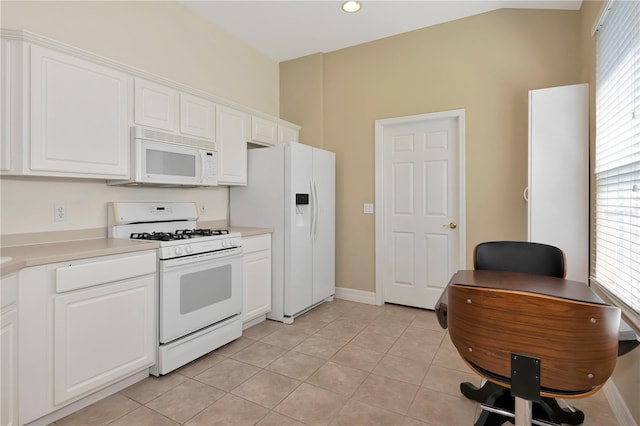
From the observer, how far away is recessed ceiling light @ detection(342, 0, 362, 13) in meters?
3.17

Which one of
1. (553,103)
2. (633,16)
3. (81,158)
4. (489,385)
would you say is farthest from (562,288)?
(81,158)

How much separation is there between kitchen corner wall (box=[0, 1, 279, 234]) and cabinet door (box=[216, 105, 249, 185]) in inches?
13.7

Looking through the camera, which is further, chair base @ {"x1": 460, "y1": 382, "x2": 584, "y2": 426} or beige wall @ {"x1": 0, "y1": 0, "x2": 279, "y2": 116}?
beige wall @ {"x1": 0, "y1": 0, "x2": 279, "y2": 116}

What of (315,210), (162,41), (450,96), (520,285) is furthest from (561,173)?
(162,41)

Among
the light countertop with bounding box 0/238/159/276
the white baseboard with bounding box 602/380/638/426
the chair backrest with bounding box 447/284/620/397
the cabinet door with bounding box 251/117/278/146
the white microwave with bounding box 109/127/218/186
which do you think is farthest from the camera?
the cabinet door with bounding box 251/117/278/146

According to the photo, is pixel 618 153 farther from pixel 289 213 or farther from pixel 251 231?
pixel 251 231

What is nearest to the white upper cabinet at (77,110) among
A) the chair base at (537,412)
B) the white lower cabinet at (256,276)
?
the white lower cabinet at (256,276)

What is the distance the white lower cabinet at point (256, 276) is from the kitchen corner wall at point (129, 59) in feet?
2.10

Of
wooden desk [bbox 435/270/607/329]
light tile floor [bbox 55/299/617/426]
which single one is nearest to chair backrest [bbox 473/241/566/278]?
wooden desk [bbox 435/270/607/329]

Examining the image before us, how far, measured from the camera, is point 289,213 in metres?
3.34

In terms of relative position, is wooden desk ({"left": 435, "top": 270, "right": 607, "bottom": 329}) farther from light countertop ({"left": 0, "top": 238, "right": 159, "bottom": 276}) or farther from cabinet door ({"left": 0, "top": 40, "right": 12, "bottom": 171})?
cabinet door ({"left": 0, "top": 40, "right": 12, "bottom": 171})

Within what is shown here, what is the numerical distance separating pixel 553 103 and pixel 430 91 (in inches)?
48.8

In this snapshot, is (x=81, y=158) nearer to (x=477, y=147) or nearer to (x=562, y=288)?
(x=562, y=288)

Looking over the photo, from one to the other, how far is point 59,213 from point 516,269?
3069 mm
